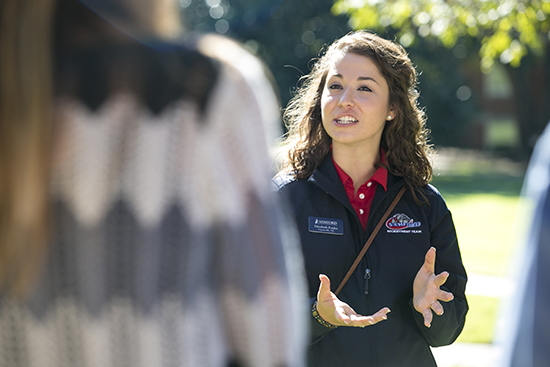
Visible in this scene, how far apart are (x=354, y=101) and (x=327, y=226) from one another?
0.68 m

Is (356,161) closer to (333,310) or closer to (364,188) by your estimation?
(364,188)

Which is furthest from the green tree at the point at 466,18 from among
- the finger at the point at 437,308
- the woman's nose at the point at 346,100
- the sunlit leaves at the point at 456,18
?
the finger at the point at 437,308

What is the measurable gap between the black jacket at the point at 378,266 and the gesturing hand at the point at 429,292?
10 centimetres

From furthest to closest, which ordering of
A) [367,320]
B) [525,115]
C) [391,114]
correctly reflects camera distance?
[525,115], [391,114], [367,320]

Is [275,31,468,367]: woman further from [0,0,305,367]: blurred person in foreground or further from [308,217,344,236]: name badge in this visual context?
[0,0,305,367]: blurred person in foreground

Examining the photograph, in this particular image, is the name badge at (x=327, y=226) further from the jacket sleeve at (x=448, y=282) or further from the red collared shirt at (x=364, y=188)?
the jacket sleeve at (x=448, y=282)

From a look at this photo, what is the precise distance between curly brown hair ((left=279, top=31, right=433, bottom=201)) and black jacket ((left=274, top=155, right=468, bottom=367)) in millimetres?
174

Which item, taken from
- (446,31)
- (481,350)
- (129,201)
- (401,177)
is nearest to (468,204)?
(446,31)

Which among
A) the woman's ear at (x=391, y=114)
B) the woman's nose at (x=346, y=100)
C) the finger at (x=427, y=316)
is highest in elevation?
the woman's nose at (x=346, y=100)

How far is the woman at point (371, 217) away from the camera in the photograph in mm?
2344

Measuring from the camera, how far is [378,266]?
2.41 metres

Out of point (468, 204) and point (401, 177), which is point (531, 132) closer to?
point (468, 204)

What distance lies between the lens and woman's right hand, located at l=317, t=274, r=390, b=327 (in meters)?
2.08

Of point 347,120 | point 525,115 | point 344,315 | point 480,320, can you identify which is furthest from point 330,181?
point 525,115
